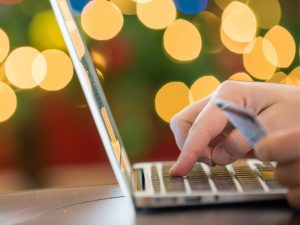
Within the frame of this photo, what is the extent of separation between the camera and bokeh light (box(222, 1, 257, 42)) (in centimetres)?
197

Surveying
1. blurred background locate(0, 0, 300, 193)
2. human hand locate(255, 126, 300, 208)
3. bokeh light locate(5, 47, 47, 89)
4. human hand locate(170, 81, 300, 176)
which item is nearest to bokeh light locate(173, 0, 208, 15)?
blurred background locate(0, 0, 300, 193)

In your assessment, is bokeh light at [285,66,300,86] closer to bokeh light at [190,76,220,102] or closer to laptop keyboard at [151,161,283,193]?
bokeh light at [190,76,220,102]

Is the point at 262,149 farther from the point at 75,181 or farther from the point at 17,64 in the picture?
the point at 75,181

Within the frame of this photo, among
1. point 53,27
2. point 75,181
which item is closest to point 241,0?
point 53,27

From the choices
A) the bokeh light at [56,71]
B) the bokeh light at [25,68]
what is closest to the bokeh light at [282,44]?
the bokeh light at [56,71]

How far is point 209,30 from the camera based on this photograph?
6.44ft

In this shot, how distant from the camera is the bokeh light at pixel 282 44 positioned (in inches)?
73.8

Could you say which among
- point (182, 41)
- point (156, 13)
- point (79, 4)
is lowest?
point (182, 41)

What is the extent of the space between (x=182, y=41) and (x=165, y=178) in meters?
1.34

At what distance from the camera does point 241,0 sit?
6.66ft

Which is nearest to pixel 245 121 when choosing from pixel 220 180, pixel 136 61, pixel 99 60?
pixel 220 180

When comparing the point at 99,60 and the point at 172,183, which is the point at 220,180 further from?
the point at 99,60

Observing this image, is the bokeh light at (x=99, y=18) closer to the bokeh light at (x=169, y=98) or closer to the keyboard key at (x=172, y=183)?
the bokeh light at (x=169, y=98)

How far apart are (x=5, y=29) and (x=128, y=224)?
4.65ft
